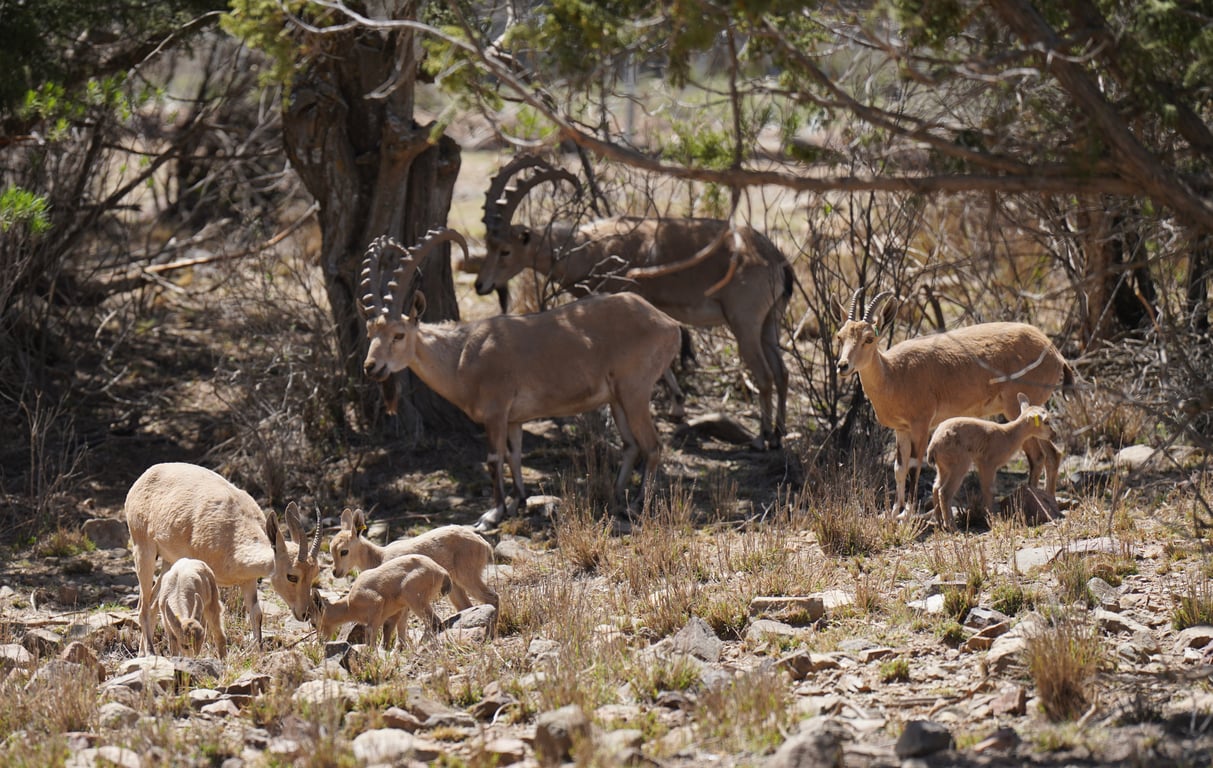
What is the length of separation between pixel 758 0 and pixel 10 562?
7657mm

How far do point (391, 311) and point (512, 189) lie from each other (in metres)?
2.81

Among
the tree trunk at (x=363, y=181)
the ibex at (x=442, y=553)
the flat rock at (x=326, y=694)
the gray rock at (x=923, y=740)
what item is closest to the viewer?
the gray rock at (x=923, y=740)

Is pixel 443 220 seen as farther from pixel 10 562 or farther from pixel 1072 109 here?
pixel 1072 109

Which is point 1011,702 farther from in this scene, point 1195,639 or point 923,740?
point 1195,639

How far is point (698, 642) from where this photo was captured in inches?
302

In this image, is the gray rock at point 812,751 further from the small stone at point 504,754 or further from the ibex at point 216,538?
the ibex at point 216,538

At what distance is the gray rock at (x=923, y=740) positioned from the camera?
606 cm

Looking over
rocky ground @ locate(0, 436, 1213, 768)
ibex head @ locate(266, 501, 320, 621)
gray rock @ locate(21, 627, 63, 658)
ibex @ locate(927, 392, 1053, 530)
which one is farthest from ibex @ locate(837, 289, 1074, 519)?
gray rock @ locate(21, 627, 63, 658)

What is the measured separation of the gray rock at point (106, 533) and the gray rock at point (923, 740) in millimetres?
6981

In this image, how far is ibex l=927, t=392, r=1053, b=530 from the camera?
977 centimetres

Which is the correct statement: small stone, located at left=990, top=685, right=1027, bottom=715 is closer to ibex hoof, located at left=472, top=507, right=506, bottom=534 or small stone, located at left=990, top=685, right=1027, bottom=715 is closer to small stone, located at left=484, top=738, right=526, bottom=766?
small stone, located at left=484, top=738, right=526, bottom=766

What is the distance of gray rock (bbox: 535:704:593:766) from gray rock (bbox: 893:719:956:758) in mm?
1340

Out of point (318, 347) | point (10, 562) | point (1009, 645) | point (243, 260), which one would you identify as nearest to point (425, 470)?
point (318, 347)

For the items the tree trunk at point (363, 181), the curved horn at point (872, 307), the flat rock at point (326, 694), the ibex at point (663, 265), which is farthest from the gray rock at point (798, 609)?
the tree trunk at point (363, 181)
